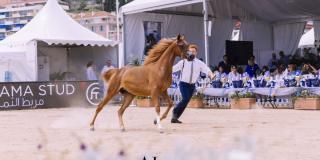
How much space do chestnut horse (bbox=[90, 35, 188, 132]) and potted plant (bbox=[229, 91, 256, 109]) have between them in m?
6.68

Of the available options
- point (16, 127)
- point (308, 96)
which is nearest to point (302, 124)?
point (308, 96)

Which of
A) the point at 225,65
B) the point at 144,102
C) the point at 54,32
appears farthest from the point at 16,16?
the point at 144,102

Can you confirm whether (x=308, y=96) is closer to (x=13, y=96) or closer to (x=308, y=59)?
(x=308, y=59)

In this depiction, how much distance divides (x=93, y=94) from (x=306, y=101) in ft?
28.8

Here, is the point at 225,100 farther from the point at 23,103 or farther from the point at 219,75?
the point at 23,103

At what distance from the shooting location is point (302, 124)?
1146cm

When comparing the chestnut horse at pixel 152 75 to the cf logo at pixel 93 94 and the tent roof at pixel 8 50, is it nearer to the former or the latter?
the cf logo at pixel 93 94

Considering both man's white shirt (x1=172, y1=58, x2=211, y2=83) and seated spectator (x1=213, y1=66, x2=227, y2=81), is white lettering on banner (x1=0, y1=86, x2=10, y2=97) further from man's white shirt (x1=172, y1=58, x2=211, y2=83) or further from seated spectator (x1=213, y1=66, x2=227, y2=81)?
man's white shirt (x1=172, y1=58, x2=211, y2=83)

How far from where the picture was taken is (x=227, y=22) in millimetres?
25734

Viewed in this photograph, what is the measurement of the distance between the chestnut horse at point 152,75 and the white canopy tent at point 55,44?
12560mm

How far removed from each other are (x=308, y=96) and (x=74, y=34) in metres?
12.2

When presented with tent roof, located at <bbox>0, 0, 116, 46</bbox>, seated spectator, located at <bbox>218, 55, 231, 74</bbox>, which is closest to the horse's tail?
seated spectator, located at <bbox>218, 55, 231, 74</bbox>

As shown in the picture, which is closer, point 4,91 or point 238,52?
point 4,91

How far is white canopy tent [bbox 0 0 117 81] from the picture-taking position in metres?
23.5
